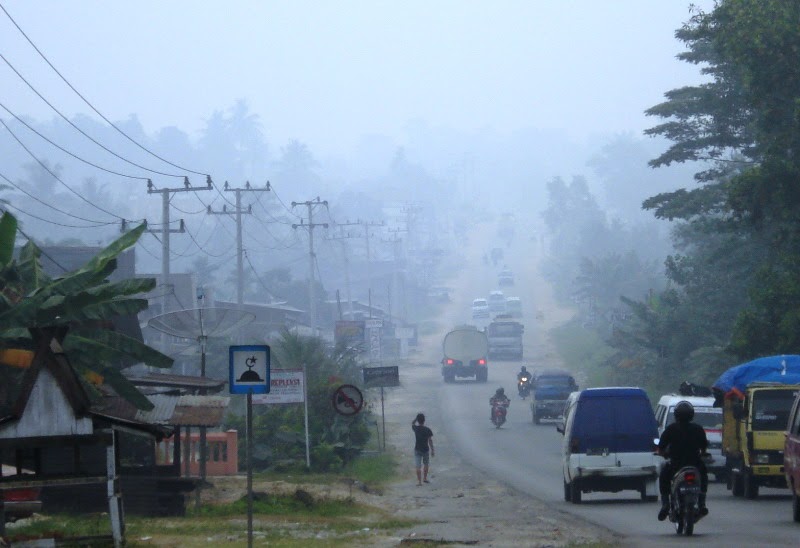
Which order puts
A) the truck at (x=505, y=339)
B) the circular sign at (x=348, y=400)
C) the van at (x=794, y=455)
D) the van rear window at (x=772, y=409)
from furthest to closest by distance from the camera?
the truck at (x=505, y=339) → the circular sign at (x=348, y=400) → the van rear window at (x=772, y=409) → the van at (x=794, y=455)

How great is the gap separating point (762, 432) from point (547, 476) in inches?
427

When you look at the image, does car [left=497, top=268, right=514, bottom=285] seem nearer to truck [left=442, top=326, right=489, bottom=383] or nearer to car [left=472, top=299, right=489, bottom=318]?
car [left=472, top=299, right=489, bottom=318]

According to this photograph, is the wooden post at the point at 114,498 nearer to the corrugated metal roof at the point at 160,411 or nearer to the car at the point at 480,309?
the corrugated metal roof at the point at 160,411

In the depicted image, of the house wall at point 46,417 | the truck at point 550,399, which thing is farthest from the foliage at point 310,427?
the house wall at point 46,417

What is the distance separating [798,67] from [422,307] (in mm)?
95053

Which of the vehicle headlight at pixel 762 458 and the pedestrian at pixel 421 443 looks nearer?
the vehicle headlight at pixel 762 458

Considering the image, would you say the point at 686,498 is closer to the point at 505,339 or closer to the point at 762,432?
the point at 762,432

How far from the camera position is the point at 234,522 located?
61.4 feet

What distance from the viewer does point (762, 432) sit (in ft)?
72.7

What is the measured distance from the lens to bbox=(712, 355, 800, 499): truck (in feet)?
72.8

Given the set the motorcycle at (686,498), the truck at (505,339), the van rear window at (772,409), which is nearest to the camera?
the motorcycle at (686,498)

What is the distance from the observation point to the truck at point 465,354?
237ft

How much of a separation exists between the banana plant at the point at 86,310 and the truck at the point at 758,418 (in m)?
10.7

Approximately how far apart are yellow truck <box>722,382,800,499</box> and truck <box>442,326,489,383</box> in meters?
48.7
